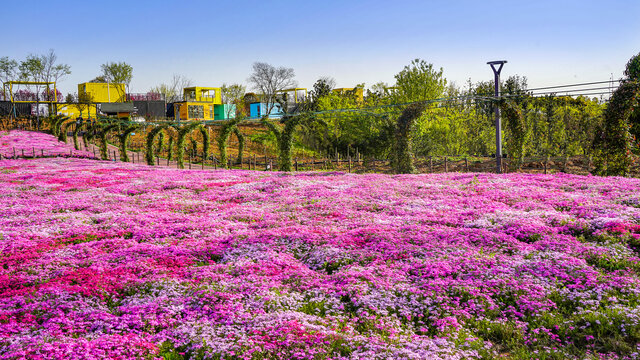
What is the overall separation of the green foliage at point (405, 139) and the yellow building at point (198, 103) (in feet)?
264

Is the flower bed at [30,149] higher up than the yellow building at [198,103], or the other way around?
the yellow building at [198,103]

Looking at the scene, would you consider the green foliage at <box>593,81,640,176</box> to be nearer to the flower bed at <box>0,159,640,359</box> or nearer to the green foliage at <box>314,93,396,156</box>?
the flower bed at <box>0,159,640,359</box>

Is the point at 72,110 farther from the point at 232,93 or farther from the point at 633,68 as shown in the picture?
the point at 633,68

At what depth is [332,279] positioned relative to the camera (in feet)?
33.0

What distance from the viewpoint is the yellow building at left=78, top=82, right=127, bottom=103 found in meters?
109

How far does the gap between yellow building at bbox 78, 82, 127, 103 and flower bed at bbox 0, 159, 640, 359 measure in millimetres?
103646

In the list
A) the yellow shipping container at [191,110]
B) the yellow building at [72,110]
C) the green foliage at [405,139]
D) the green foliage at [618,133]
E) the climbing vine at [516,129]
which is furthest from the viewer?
the yellow building at [72,110]

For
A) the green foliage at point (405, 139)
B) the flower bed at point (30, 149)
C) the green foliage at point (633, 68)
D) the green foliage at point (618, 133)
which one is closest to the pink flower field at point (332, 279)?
the green foliage at point (618, 133)

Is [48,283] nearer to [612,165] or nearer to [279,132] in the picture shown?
[612,165]

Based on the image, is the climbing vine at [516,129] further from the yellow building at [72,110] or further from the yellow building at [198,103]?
the yellow building at [72,110]

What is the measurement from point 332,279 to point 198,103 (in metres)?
104

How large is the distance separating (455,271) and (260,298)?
4.48m

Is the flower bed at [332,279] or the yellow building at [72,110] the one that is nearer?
the flower bed at [332,279]

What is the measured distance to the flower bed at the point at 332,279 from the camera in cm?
715
